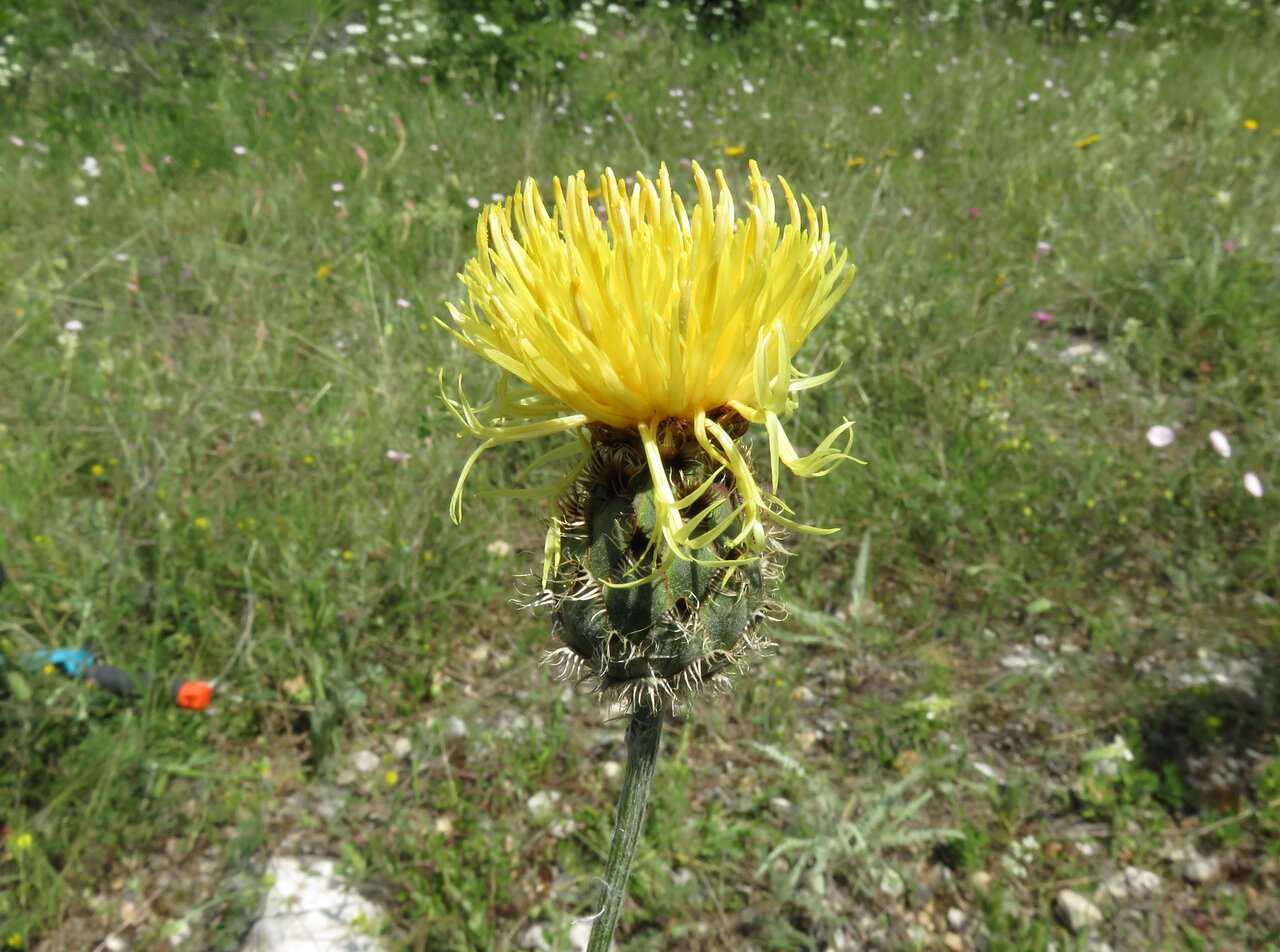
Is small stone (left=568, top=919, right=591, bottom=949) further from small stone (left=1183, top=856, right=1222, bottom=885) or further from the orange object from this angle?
small stone (left=1183, top=856, right=1222, bottom=885)

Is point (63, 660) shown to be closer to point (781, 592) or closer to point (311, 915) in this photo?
point (311, 915)

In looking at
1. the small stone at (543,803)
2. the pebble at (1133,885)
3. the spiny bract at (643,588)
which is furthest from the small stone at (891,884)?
the spiny bract at (643,588)

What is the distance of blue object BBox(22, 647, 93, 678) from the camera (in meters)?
2.23

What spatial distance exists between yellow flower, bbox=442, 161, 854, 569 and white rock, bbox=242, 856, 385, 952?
5.21ft

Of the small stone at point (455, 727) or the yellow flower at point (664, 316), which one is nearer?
the yellow flower at point (664, 316)

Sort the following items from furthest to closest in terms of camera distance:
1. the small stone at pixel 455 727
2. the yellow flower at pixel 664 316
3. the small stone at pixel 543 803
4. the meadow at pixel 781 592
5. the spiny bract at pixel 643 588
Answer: the small stone at pixel 455 727 → the small stone at pixel 543 803 → the meadow at pixel 781 592 → the spiny bract at pixel 643 588 → the yellow flower at pixel 664 316

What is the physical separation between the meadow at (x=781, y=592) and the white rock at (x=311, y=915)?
5 cm

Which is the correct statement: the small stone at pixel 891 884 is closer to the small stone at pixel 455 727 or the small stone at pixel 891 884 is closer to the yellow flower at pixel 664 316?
the small stone at pixel 455 727

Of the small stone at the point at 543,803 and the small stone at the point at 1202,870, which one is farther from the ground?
the small stone at the point at 543,803

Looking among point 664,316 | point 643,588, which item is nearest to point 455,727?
point 643,588

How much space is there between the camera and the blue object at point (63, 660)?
2234 millimetres

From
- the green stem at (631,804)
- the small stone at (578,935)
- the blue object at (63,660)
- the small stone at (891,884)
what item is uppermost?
the green stem at (631,804)

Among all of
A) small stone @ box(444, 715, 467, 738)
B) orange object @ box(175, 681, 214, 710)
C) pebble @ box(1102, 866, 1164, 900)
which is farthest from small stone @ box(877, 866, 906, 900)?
orange object @ box(175, 681, 214, 710)

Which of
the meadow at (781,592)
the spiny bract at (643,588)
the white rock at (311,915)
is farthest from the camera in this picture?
the meadow at (781,592)
